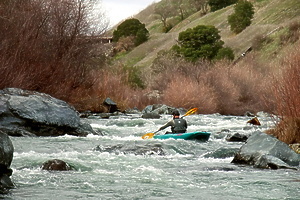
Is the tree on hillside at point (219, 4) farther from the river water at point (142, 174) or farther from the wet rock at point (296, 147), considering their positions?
the wet rock at point (296, 147)

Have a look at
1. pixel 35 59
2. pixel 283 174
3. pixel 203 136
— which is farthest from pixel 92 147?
pixel 35 59

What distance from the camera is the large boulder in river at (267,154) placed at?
10.5m

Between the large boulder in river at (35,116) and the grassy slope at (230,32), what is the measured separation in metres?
42.0

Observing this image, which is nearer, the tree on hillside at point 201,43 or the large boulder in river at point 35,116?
the large boulder in river at point 35,116

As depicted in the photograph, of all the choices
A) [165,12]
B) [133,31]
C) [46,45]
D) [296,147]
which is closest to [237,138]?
[296,147]

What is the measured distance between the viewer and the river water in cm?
791

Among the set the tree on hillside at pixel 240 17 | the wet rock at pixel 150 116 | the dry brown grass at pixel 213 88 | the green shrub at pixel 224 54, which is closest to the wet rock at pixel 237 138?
the wet rock at pixel 150 116

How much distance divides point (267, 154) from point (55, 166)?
3826 mm

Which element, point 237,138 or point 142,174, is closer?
point 142,174

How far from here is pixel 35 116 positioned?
1589 cm

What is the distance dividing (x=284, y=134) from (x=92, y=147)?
4.22 metres

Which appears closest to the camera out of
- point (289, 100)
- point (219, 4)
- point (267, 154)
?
point (267, 154)

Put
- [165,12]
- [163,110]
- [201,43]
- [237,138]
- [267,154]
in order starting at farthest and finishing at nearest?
1. [165,12]
2. [201,43]
3. [163,110]
4. [237,138]
5. [267,154]

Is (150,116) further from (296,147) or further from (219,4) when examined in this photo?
(219,4)
